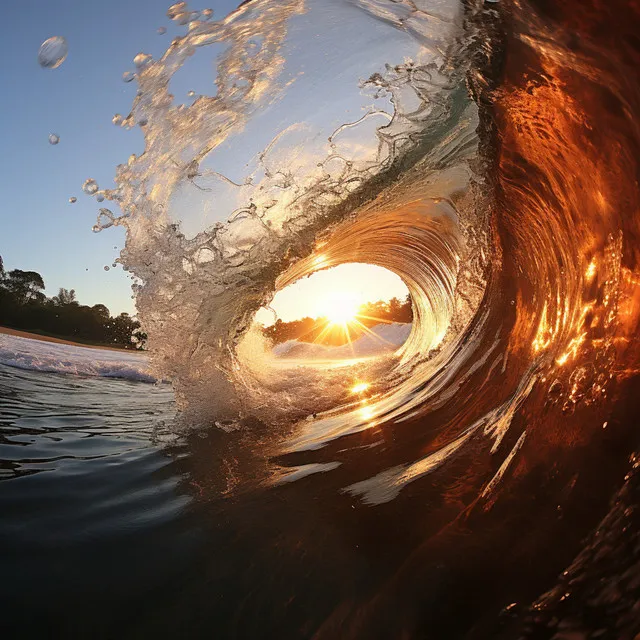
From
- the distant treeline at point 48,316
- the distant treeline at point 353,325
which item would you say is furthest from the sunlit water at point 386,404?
the distant treeline at point 48,316

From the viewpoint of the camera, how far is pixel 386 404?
3.73m

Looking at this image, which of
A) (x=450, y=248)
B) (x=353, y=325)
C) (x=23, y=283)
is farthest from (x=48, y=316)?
(x=450, y=248)

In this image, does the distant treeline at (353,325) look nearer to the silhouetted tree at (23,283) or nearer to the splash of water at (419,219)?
the splash of water at (419,219)

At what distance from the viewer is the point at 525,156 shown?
8.66 ft

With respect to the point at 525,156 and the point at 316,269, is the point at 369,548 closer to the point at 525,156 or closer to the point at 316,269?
the point at 525,156

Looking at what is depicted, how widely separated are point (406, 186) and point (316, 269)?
284 centimetres

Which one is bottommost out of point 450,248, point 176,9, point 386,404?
point 386,404

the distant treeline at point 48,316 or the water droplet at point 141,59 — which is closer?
the water droplet at point 141,59

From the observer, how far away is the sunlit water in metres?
1.12

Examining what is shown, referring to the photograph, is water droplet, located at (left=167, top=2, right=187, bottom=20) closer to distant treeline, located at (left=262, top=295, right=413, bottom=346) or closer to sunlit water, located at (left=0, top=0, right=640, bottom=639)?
sunlit water, located at (left=0, top=0, right=640, bottom=639)

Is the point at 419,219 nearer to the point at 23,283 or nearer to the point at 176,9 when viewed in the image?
the point at 176,9

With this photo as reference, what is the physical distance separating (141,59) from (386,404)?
2.94m

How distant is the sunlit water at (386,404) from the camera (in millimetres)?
Answer: 1124

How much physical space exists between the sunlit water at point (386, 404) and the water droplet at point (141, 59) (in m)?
0.02
